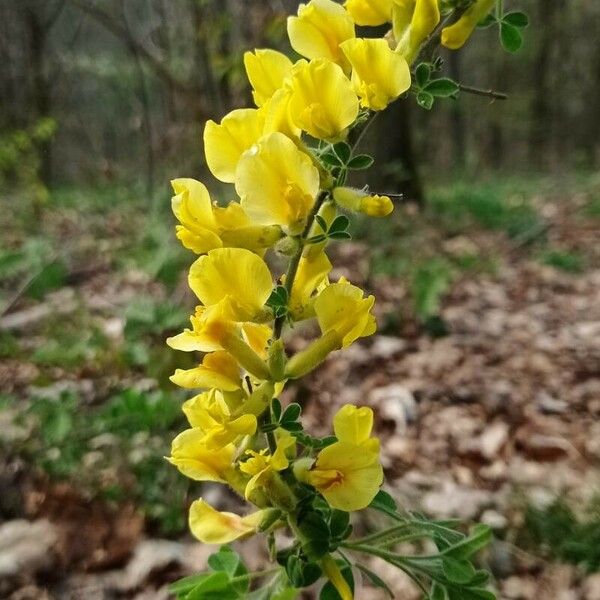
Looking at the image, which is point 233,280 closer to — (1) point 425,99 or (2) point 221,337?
(2) point 221,337

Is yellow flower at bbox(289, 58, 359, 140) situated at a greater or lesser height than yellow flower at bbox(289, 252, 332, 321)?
greater

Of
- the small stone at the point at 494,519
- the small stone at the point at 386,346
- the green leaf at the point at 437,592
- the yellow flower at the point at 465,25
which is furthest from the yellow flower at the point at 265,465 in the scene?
the small stone at the point at 386,346

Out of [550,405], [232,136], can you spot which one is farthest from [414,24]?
[550,405]

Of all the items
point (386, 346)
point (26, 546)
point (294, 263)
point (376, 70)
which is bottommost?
point (386, 346)

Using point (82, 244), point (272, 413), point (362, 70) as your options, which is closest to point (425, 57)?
point (362, 70)

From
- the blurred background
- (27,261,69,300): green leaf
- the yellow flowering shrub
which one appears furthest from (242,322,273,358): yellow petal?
(27,261,69,300): green leaf

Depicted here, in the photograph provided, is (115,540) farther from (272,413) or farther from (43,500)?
(272,413)

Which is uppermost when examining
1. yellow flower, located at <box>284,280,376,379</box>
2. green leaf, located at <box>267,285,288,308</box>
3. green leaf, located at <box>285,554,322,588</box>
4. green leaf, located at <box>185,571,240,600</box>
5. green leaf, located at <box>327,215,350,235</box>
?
green leaf, located at <box>327,215,350,235</box>

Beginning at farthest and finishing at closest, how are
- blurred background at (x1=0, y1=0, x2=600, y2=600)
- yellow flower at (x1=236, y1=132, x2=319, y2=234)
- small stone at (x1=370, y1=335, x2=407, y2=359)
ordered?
small stone at (x1=370, y1=335, x2=407, y2=359) → blurred background at (x1=0, y1=0, x2=600, y2=600) → yellow flower at (x1=236, y1=132, x2=319, y2=234)

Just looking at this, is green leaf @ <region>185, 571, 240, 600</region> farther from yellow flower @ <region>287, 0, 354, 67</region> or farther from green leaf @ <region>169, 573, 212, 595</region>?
yellow flower @ <region>287, 0, 354, 67</region>
